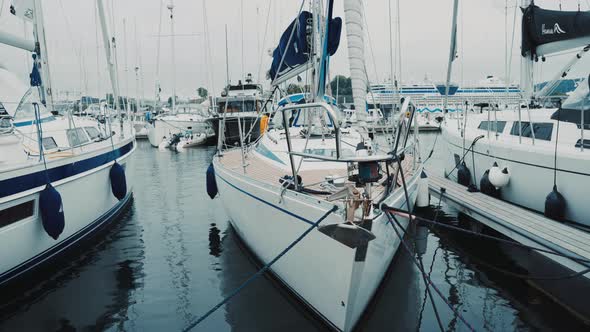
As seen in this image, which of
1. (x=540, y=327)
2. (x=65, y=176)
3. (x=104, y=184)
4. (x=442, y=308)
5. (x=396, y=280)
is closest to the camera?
(x=540, y=327)

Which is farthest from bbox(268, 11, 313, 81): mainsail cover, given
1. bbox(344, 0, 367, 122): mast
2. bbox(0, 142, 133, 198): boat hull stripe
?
bbox(0, 142, 133, 198): boat hull stripe

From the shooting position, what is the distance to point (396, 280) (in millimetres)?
5688

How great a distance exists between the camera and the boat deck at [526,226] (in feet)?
16.2

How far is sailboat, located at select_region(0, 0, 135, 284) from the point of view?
5.28 meters

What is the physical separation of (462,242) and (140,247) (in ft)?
19.6

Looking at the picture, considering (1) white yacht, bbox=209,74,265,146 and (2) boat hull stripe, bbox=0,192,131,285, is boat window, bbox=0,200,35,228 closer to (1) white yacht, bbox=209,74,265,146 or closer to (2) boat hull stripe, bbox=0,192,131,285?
(2) boat hull stripe, bbox=0,192,131,285

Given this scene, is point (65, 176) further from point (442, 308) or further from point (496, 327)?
point (496, 327)

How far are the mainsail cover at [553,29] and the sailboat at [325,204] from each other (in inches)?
180

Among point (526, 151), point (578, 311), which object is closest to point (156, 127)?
point (526, 151)

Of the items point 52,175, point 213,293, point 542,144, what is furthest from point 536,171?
point 52,175

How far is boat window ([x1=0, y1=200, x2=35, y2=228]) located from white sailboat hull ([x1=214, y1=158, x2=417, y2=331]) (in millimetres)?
3033

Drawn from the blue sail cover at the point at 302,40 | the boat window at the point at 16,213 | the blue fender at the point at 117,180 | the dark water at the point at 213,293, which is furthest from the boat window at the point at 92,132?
the blue sail cover at the point at 302,40

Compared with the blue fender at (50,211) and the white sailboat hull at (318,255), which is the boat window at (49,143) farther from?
the white sailboat hull at (318,255)

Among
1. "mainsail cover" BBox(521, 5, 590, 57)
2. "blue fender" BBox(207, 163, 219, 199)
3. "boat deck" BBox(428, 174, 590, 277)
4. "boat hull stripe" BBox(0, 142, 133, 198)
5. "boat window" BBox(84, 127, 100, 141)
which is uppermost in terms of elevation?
"mainsail cover" BBox(521, 5, 590, 57)
